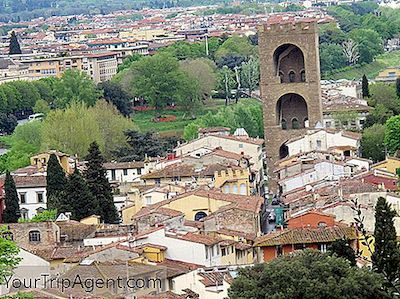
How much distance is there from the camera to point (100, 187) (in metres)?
41.3

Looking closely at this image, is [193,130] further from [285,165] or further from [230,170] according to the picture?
[230,170]

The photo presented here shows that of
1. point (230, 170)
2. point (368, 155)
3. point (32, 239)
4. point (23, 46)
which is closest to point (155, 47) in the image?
point (23, 46)

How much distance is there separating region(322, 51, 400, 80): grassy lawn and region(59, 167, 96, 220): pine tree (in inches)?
2066

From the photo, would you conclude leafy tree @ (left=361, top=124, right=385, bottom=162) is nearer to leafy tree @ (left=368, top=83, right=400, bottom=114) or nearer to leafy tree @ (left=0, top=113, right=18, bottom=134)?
leafy tree @ (left=368, top=83, right=400, bottom=114)

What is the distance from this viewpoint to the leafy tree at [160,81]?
255 feet

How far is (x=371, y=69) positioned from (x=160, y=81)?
76.9 ft

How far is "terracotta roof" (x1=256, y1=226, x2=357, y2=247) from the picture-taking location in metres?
30.4

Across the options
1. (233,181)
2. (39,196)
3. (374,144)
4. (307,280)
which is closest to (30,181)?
(39,196)

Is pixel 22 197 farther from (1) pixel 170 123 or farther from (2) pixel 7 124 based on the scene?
(2) pixel 7 124

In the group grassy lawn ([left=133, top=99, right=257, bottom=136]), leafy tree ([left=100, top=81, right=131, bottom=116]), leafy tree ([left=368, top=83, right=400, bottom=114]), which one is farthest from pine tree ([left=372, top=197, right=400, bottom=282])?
leafy tree ([left=100, top=81, right=131, bottom=116])

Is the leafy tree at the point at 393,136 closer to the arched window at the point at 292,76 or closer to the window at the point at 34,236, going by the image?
the arched window at the point at 292,76

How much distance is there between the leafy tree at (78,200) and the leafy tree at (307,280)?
15.4 meters

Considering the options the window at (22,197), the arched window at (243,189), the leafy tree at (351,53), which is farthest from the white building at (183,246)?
the leafy tree at (351,53)

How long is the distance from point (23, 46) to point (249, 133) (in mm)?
86541
